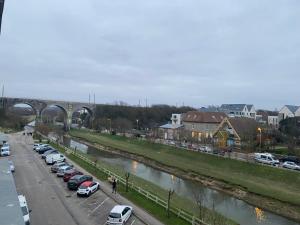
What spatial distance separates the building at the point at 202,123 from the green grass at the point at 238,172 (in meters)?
18.6

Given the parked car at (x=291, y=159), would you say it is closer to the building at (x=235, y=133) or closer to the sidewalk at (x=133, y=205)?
the building at (x=235, y=133)

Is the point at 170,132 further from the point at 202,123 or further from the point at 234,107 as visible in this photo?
the point at 234,107

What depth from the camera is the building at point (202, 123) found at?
8394cm

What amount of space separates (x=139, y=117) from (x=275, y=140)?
67.6 meters

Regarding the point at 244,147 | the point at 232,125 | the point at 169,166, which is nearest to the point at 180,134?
the point at 232,125

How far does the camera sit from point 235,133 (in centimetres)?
6906

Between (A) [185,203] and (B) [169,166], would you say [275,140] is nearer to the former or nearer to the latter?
(B) [169,166]

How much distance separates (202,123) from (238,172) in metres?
40.6

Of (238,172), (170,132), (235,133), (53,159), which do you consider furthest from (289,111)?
(53,159)

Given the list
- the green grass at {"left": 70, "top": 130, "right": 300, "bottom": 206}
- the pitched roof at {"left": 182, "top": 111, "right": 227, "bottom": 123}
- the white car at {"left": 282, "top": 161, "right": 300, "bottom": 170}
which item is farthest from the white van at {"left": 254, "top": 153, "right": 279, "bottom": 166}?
the pitched roof at {"left": 182, "top": 111, "right": 227, "bottom": 123}

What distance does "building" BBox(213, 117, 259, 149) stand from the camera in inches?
2586

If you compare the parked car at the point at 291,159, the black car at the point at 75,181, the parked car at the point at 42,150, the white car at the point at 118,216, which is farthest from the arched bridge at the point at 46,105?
the white car at the point at 118,216

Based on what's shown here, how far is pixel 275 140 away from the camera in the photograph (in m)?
64.9

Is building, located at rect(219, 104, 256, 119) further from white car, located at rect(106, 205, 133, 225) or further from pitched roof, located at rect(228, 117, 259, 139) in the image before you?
white car, located at rect(106, 205, 133, 225)
